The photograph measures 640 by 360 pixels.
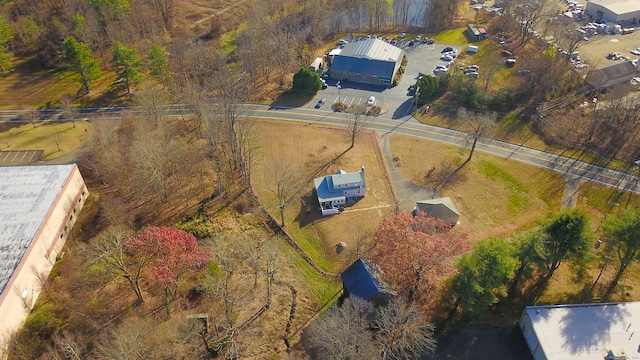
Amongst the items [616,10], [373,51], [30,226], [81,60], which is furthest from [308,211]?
[616,10]

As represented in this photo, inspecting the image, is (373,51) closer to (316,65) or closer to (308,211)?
(316,65)

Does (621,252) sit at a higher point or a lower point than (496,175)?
higher

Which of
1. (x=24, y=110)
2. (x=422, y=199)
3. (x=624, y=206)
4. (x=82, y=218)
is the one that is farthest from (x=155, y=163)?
(x=624, y=206)

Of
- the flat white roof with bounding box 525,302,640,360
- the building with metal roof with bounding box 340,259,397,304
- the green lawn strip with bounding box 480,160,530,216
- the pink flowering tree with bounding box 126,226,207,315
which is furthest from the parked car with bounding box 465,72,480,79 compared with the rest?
the pink flowering tree with bounding box 126,226,207,315

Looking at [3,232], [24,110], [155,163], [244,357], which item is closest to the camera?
[244,357]

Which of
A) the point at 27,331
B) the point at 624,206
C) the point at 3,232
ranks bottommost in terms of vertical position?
the point at 624,206

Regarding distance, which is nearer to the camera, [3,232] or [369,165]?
[3,232]

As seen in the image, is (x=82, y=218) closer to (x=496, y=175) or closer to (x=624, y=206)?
(x=496, y=175)

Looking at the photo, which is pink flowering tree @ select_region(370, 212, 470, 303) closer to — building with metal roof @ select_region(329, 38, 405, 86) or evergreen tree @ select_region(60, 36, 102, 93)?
building with metal roof @ select_region(329, 38, 405, 86)
